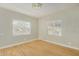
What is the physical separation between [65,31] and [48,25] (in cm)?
35

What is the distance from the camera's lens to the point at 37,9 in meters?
1.83

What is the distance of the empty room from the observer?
1.74m

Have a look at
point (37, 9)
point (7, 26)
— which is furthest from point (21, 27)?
point (37, 9)

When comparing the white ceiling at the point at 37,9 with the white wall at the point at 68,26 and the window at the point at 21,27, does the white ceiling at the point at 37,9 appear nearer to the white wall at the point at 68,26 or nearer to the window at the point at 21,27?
the white wall at the point at 68,26

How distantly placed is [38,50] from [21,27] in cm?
55

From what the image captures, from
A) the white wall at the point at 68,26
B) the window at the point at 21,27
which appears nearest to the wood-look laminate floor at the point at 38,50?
the white wall at the point at 68,26

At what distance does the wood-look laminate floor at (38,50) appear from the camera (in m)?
1.75

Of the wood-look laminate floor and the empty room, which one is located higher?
the empty room

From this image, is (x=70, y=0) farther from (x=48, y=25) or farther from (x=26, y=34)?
(x=26, y=34)

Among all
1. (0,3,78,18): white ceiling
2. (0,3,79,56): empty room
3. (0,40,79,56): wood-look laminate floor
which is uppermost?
(0,3,78,18): white ceiling

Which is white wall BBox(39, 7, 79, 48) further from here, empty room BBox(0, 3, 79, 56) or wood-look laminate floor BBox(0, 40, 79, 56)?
wood-look laminate floor BBox(0, 40, 79, 56)

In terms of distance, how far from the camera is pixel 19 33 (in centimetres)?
183

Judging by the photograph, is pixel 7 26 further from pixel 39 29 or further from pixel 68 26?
pixel 68 26

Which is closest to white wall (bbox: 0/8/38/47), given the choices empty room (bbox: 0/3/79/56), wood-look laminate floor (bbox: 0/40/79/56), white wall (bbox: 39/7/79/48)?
empty room (bbox: 0/3/79/56)
